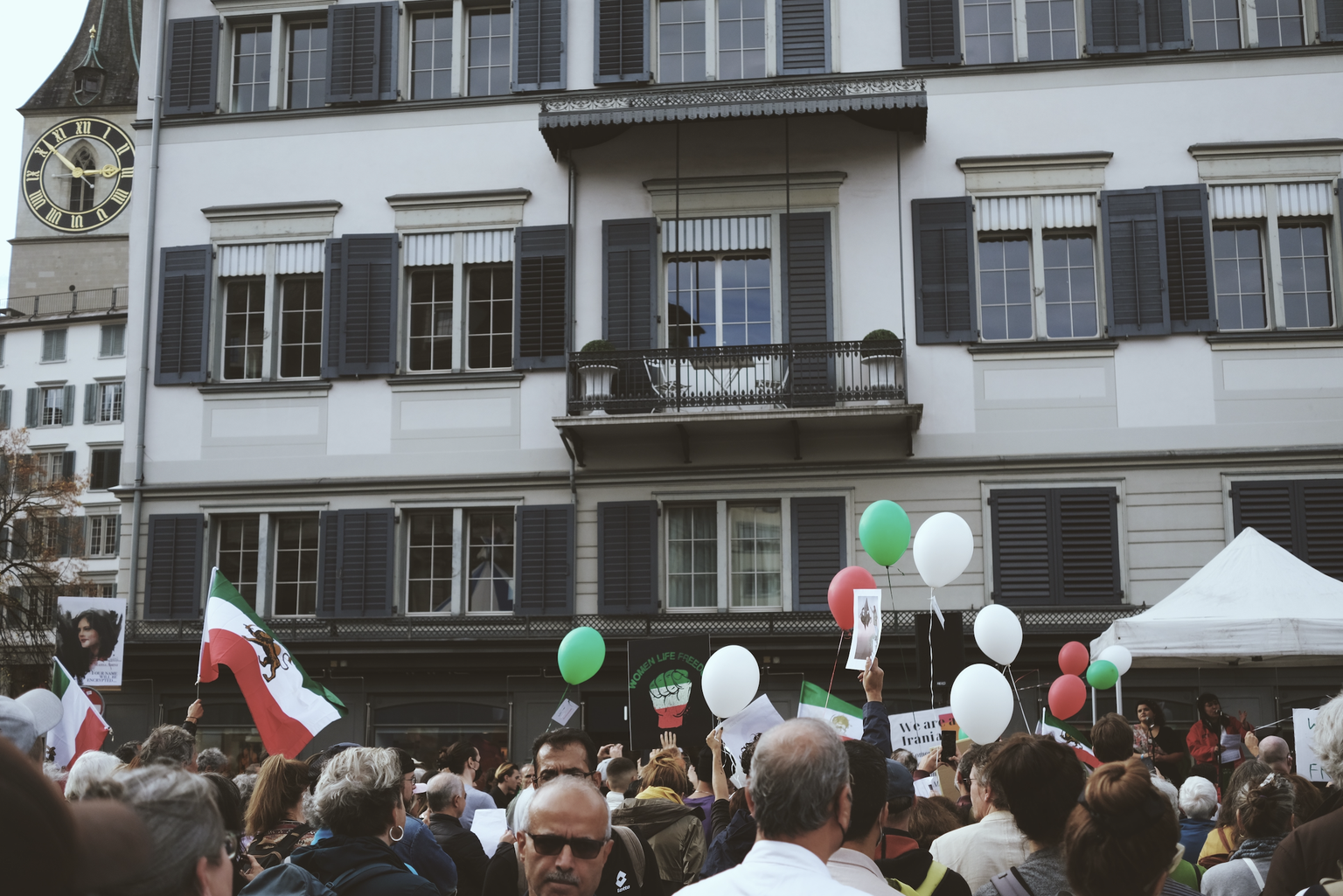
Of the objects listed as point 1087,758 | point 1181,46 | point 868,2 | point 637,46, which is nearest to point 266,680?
point 1087,758

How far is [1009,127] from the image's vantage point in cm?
1886

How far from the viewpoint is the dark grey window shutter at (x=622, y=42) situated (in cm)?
1964

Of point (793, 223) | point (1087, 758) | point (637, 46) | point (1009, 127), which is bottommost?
point (1087, 758)

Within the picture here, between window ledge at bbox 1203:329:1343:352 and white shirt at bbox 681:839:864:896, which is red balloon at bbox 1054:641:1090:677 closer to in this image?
window ledge at bbox 1203:329:1343:352

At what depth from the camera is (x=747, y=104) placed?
1825 centimetres

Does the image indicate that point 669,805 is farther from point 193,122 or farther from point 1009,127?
point 193,122

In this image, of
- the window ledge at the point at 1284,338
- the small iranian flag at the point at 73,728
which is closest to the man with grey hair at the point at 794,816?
the small iranian flag at the point at 73,728

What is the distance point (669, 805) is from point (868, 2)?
15490mm

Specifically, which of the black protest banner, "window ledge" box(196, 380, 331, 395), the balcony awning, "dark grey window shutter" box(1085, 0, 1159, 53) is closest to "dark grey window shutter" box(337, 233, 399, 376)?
"window ledge" box(196, 380, 331, 395)

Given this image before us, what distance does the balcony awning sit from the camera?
59.2 feet

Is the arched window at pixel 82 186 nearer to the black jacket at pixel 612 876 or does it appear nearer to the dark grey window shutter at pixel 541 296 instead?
the dark grey window shutter at pixel 541 296

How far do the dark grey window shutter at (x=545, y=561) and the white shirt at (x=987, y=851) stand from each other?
45.5 feet

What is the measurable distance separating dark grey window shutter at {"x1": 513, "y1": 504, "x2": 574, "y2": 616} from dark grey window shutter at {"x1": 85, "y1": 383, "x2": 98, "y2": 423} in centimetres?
4955

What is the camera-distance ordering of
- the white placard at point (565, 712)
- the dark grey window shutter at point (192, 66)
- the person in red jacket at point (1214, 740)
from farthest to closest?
the dark grey window shutter at point (192, 66)
the white placard at point (565, 712)
the person in red jacket at point (1214, 740)
